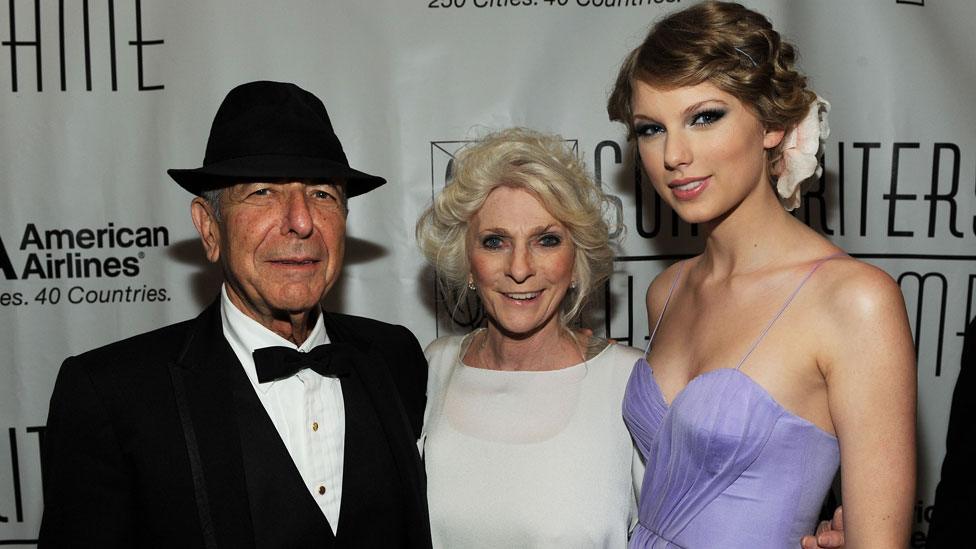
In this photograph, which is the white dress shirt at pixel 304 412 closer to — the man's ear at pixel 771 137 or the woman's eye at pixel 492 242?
the woman's eye at pixel 492 242

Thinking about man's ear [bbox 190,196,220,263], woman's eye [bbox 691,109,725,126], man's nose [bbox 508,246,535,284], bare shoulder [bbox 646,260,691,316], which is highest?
woman's eye [bbox 691,109,725,126]

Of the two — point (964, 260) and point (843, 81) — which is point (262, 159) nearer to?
point (843, 81)

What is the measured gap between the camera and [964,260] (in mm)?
2732

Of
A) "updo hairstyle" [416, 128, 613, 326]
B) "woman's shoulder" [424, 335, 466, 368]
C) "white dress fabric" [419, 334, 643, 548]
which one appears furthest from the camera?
"woman's shoulder" [424, 335, 466, 368]

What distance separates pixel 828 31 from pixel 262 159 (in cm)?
194

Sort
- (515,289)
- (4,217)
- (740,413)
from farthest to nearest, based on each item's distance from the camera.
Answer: (4,217), (515,289), (740,413)

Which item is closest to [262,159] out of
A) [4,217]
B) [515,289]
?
[515,289]

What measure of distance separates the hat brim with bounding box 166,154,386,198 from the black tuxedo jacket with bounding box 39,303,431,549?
0.99 ft

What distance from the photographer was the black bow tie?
1657 mm

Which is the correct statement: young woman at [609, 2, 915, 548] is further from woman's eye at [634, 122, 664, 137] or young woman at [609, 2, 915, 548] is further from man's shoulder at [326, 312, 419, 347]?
man's shoulder at [326, 312, 419, 347]

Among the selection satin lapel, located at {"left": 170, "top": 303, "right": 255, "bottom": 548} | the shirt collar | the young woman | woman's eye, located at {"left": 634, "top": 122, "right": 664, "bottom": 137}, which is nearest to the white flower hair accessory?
the young woman

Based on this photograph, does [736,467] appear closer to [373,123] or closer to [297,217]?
[297,217]

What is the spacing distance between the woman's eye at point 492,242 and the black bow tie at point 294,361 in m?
0.50

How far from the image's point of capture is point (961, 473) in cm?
131
